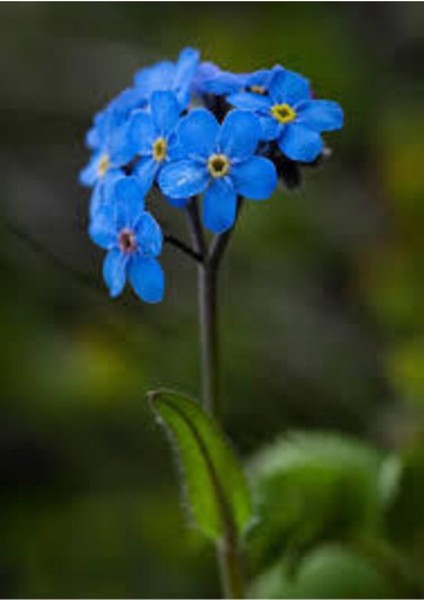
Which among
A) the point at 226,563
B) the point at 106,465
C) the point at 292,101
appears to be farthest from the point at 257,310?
the point at 292,101

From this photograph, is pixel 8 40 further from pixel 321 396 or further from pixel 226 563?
pixel 226 563

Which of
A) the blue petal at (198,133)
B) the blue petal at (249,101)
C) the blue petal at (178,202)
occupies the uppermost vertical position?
the blue petal at (249,101)

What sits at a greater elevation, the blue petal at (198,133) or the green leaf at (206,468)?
the blue petal at (198,133)

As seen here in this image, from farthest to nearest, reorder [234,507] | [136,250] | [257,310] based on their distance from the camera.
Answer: [257,310] < [234,507] < [136,250]

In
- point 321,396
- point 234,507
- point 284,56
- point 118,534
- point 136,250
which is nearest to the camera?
point 136,250

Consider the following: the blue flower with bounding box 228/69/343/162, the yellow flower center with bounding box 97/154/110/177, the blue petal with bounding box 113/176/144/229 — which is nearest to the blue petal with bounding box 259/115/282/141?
the blue flower with bounding box 228/69/343/162

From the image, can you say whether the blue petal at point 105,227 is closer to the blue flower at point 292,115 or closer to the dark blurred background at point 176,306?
the blue flower at point 292,115

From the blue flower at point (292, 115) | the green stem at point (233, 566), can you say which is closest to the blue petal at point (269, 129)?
the blue flower at point (292, 115)

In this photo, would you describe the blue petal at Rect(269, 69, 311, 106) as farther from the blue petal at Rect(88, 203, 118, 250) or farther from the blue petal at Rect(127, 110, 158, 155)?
the blue petal at Rect(88, 203, 118, 250)
